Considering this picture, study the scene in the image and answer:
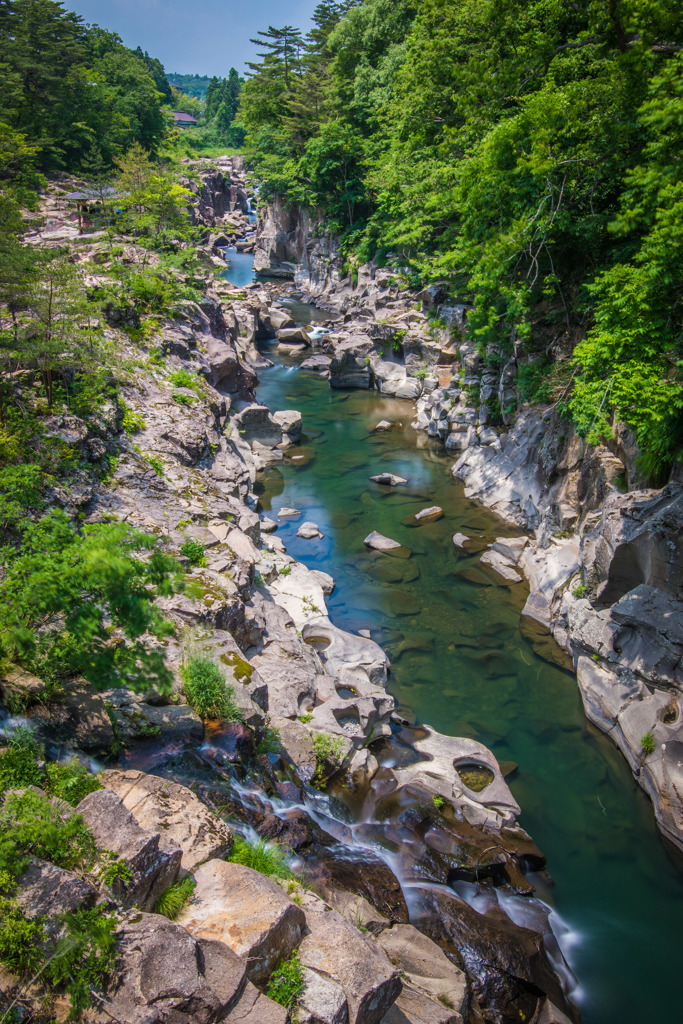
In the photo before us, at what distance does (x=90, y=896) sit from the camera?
441 cm

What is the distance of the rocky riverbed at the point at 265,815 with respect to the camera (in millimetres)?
4598

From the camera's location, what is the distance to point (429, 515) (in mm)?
18391

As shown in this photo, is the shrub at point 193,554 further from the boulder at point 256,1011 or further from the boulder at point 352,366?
the boulder at point 352,366

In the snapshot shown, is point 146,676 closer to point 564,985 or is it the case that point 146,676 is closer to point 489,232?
point 564,985

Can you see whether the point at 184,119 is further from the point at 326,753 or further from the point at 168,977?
the point at 168,977

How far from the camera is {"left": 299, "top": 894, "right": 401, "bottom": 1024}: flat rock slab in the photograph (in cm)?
499

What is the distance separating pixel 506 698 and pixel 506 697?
0.09ft

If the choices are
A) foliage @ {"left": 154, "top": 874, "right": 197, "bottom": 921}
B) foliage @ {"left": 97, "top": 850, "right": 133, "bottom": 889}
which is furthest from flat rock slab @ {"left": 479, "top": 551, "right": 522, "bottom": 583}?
foliage @ {"left": 97, "top": 850, "right": 133, "bottom": 889}

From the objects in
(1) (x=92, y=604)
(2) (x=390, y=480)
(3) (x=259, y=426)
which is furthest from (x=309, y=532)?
(1) (x=92, y=604)

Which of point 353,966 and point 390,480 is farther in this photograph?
point 390,480

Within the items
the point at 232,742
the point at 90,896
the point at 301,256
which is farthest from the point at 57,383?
the point at 301,256

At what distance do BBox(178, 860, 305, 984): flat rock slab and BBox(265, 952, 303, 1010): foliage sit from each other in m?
0.06

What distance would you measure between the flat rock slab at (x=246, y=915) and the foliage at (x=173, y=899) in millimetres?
68

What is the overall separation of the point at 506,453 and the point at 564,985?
14.7 metres
